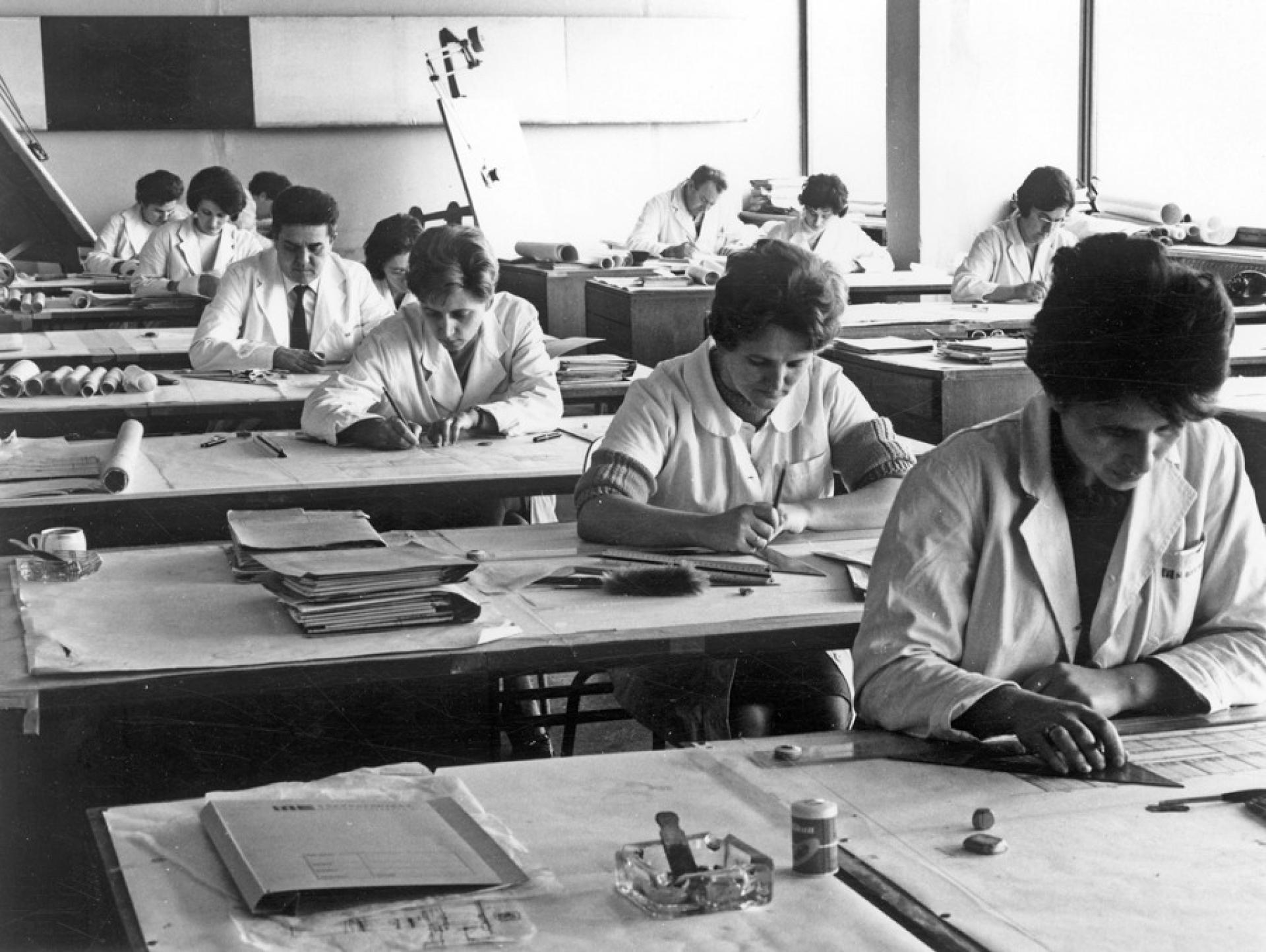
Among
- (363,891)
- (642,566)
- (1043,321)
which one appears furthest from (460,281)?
(363,891)

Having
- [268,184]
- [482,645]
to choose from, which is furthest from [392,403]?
[268,184]

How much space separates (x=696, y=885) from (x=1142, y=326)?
81cm

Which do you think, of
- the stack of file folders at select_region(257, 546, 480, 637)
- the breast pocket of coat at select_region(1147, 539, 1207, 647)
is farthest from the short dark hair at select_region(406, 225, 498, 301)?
the breast pocket of coat at select_region(1147, 539, 1207, 647)

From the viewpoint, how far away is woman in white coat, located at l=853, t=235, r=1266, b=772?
185 centimetres

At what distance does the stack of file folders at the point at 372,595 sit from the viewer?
93.4 inches

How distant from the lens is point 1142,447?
1.90 meters

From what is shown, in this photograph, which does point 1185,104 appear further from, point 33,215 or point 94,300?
point 33,215

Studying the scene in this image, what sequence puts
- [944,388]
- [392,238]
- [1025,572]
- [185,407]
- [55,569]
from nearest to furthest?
[1025,572], [55,569], [185,407], [944,388], [392,238]

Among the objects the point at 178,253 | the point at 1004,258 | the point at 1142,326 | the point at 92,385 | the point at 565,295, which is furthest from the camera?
the point at 178,253

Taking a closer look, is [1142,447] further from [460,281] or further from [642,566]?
[460,281]

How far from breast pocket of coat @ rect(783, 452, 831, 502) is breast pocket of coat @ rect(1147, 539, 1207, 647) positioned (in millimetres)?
1123

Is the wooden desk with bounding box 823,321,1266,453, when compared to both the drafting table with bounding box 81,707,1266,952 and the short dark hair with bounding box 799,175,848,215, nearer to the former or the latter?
the drafting table with bounding box 81,707,1266,952

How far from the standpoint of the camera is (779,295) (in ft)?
9.20

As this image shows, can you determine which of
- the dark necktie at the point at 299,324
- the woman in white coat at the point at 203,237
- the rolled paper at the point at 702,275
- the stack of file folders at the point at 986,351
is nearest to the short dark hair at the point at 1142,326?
the stack of file folders at the point at 986,351
